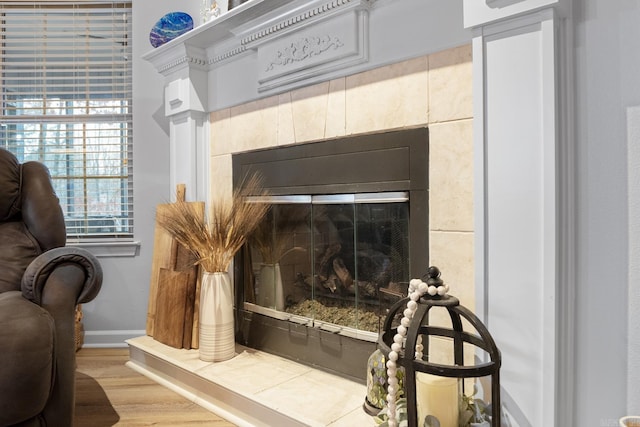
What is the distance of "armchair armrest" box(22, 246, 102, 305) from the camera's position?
140cm

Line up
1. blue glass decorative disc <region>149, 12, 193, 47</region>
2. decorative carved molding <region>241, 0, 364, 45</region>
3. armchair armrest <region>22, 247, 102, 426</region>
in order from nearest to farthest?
armchair armrest <region>22, 247, 102, 426</region>, decorative carved molding <region>241, 0, 364, 45</region>, blue glass decorative disc <region>149, 12, 193, 47</region>

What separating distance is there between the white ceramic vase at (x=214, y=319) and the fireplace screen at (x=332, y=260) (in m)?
0.22

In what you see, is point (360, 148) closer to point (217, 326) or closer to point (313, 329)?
point (313, 329)

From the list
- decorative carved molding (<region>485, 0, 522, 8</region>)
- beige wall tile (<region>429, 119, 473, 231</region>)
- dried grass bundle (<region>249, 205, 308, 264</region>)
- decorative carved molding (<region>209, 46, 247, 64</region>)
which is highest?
decorative carved molding (<region>209, 46, 247, 64</region>)

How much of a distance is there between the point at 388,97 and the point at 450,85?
248mm

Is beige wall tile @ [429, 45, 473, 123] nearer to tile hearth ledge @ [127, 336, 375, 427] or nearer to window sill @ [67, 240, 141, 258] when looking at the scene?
tile hearth ledge @ [127, 336, 375, 427]

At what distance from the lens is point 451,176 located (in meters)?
1.41

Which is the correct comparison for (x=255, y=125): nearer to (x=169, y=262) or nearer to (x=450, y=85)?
(x=169, y=262)

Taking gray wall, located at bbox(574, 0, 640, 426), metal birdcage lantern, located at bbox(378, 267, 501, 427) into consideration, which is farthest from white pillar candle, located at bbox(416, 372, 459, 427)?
gray wall, located at bbox(574, 0, 640, 426)

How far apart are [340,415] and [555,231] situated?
93 cm

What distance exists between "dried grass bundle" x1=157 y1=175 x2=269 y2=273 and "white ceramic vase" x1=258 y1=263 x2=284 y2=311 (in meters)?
0.22

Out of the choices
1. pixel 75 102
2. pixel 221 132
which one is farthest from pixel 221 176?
pixel 75 102

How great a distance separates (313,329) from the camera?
1874 mm

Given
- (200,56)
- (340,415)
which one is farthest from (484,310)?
(200,56)
